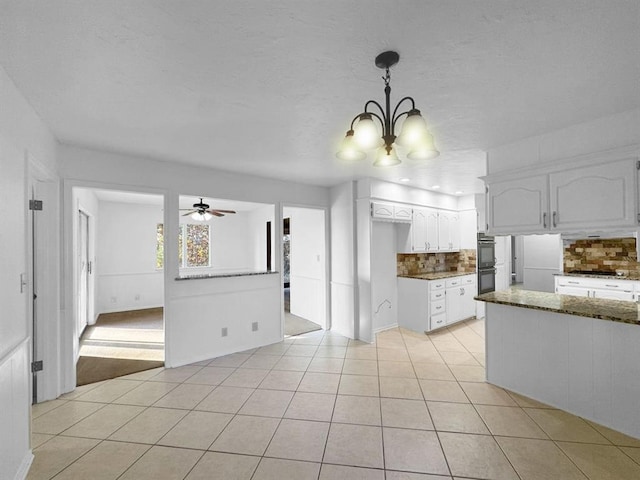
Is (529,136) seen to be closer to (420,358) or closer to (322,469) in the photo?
(420,358)

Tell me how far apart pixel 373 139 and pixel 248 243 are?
6.93 metres

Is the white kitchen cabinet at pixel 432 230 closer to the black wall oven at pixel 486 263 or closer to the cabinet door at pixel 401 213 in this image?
the cabinet door at pixel 401 213

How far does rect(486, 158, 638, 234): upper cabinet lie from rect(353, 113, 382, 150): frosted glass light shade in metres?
2.09

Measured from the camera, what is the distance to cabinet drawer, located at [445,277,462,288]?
5.17 meters

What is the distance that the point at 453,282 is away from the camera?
5.27m

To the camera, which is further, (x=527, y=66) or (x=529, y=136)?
(x=529, y=136)

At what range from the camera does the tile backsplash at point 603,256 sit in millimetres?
4199

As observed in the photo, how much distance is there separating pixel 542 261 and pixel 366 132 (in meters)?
4.66

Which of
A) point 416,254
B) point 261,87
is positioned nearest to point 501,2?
point 261,87

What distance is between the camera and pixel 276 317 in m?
4.46

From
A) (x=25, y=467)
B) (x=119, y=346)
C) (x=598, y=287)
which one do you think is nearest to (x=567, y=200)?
(x=598, y=287)

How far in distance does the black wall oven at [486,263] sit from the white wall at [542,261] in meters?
0.55

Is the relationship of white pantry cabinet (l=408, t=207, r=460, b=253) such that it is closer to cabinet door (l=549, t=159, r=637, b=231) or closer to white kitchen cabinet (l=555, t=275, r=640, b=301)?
white kitchen cabinet (l=555, t=275, r=640, b=301)

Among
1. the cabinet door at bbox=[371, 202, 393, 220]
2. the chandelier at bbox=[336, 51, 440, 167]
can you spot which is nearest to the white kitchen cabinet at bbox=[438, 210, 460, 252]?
the cabinet door at bbox=[371, 202, 393, 220]
